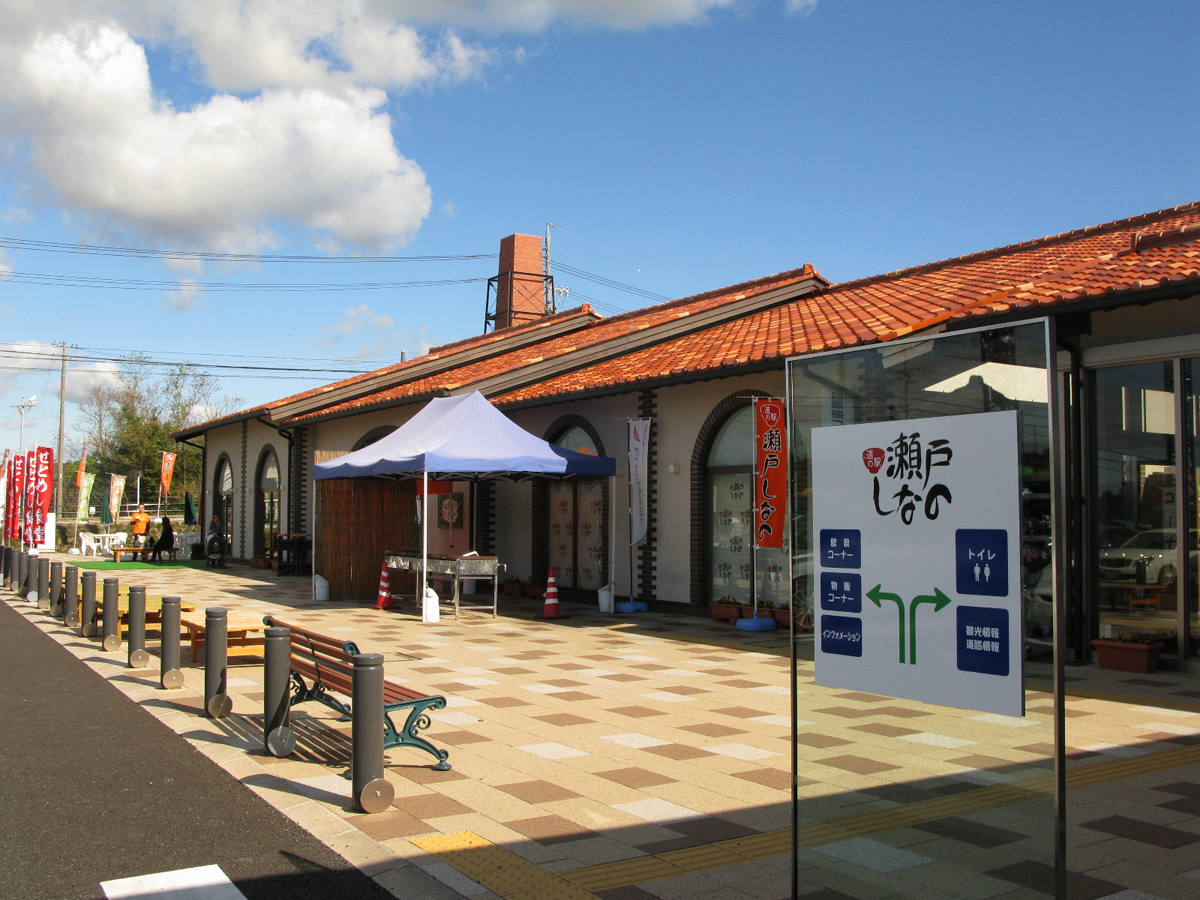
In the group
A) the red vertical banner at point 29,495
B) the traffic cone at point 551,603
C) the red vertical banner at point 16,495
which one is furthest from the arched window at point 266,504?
the traffic cone at point 551,603

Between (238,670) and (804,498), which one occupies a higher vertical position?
(804,498)

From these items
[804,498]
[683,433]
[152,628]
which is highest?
[683,433]

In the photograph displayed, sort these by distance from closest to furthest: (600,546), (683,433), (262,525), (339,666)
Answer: (339,666), (683,433), (600,546), (262,525)

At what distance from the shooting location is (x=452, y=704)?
768cm

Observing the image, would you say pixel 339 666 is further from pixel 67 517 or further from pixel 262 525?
pixel 67 517

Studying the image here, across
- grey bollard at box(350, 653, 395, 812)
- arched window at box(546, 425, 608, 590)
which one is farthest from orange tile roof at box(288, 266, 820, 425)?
grey bollard at box(350, 653, 395, 812)

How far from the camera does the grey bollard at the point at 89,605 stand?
37.6ft

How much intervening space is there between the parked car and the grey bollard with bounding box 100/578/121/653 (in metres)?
10.1

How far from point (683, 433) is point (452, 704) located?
24.0 feet

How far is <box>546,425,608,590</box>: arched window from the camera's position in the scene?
15922mm

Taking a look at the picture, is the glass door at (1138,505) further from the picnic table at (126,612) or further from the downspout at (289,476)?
the downspout at (289,476)

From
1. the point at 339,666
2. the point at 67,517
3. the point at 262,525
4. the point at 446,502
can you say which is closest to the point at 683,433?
the point at 446,502

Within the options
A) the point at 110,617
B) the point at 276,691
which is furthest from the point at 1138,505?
the point at 110,617

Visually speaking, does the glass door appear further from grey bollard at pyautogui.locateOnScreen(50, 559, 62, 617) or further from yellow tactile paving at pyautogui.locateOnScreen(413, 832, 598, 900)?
grey bollard at pyautogui.locateOnScreen(50, 559, 62, 617)
